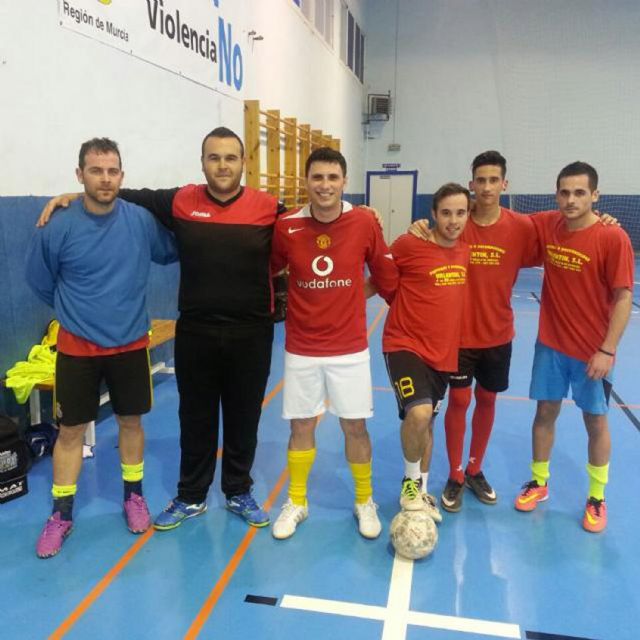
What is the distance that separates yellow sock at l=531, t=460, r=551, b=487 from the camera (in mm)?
3021

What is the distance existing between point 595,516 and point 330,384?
148 cm

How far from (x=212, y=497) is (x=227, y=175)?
1.68 m

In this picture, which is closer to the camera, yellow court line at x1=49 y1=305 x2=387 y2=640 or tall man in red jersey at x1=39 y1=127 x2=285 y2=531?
yellow court line at x1=49 y1=305 x2=387 y2=640

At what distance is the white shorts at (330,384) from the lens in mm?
2582

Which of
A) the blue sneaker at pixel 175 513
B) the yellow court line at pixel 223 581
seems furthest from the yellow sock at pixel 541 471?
the blue sneaker at pixel 175 513

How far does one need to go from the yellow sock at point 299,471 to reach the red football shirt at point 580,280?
1302mm

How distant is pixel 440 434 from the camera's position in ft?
13.1

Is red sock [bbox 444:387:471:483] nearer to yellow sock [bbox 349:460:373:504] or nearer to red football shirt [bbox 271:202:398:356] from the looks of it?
yellow sock [bbox 349:460:373:504]

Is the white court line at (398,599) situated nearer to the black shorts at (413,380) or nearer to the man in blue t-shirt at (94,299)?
the black shorts at (413,380)

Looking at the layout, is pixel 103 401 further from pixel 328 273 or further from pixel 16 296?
pixel 328 273

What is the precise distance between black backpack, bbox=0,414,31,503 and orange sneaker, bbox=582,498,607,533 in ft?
9.53

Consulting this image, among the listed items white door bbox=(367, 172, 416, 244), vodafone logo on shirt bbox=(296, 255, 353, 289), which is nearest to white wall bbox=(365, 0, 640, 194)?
white door bbox=(367, 172, 416, 244)

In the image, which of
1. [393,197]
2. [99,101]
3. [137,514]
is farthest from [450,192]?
[393,197]

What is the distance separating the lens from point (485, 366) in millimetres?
2885
